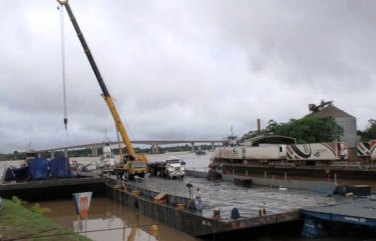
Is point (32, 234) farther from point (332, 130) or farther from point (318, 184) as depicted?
point (332, 130)

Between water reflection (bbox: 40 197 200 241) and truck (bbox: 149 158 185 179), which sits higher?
truck (bbox: 149 158 185 179)

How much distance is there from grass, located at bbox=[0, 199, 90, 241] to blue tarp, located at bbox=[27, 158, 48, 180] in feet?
59.3

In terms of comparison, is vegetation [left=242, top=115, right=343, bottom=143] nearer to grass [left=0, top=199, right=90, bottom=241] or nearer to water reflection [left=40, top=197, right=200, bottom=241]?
water reflection [left=40, top=197, right=200, bottom=241]

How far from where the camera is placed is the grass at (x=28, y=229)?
46.8ft

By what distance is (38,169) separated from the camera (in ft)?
126

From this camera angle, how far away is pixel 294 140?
72.1m

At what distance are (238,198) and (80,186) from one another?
58.8ft

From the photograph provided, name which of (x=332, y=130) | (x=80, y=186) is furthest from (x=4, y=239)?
(x=332, y=130)

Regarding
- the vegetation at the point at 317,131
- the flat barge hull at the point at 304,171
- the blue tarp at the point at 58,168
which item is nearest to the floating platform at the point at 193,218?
the blue tarp at the point at 58,168

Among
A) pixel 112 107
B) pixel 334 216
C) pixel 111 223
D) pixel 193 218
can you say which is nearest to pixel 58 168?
pixel 112 107

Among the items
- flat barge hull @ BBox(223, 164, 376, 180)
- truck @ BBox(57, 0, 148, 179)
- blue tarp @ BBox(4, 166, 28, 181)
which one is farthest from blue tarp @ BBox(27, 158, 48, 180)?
flat barge hull @ BBox(223, 164, 376, 180)

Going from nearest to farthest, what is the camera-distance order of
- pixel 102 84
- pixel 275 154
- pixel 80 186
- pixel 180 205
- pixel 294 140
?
pixel 180 205
pixel 80 186
pixel 102 84
pixel 275 154
pixel 294 140

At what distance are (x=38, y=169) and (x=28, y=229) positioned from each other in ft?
77.7

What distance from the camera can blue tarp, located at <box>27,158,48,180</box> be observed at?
38.3m
